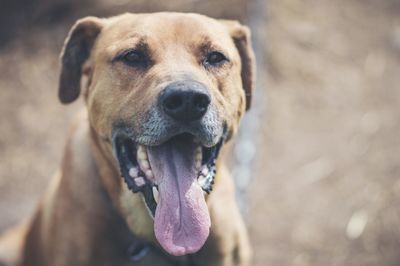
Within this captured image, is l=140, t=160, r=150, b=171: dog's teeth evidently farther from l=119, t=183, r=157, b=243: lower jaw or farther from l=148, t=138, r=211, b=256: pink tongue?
l=119, t=183, r=157, b=243: lower jaw

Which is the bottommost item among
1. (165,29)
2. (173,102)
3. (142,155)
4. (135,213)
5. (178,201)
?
(135,213)

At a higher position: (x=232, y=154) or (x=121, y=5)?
(x=121, y=5)

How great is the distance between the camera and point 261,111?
655 centimetres

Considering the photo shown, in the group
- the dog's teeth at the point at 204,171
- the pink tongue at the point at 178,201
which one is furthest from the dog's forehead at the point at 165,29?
the dog's teeth at the point at 204,171

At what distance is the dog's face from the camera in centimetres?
303

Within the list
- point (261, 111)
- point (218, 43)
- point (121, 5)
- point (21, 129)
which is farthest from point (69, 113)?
point (218, 43)

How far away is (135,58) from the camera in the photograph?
131 inches

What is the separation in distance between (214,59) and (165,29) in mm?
327

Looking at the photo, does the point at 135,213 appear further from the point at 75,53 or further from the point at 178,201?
the point at 75,53

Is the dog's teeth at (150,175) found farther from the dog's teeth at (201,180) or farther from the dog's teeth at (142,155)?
the dog's teeth at (201,180)

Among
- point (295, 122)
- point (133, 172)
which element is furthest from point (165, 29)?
point (295, 122)

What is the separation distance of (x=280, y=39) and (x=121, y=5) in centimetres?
196

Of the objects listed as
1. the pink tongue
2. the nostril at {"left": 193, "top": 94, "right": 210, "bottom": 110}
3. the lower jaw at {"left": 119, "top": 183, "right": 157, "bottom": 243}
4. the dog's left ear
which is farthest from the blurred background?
the nostril at {"left": 193, "top": 94, "right": 210, "bottom": 110}

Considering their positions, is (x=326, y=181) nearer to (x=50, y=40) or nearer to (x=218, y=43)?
(x=218, y=43)
